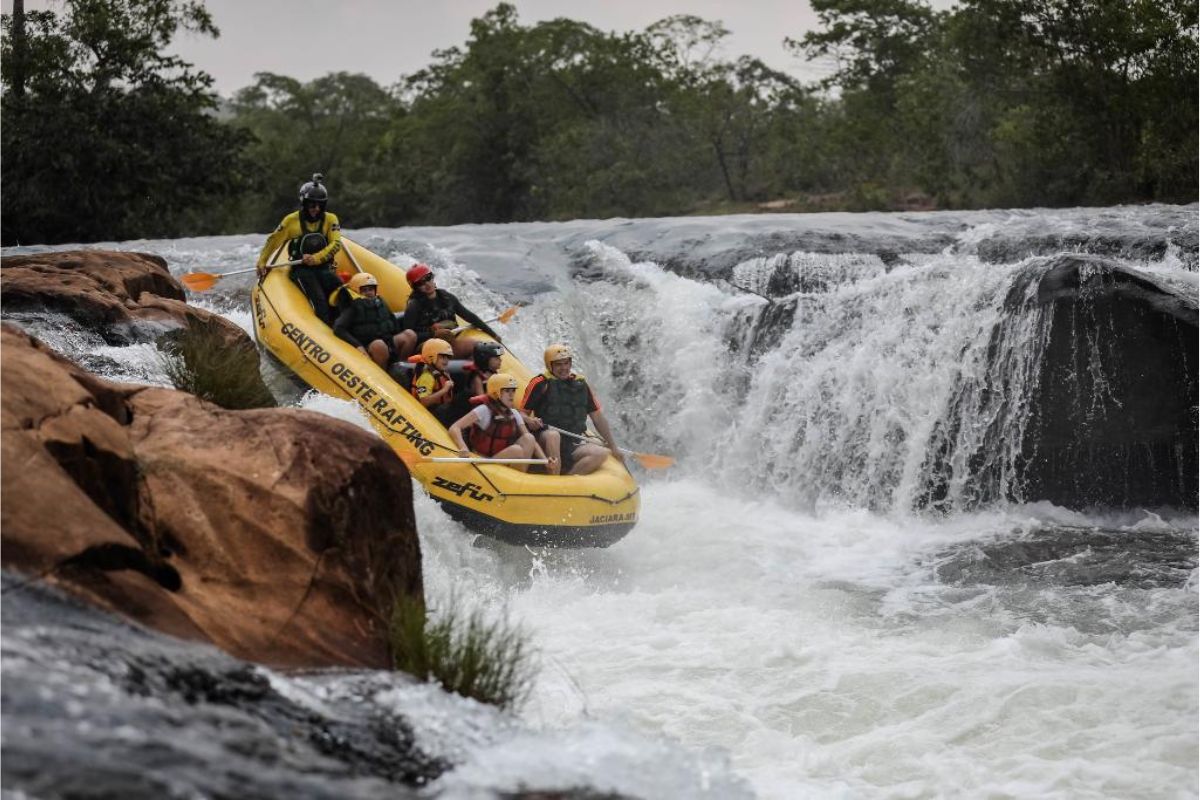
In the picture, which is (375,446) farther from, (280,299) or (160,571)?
(280,299)

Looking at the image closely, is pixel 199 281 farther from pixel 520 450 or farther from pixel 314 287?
pixel 520 450

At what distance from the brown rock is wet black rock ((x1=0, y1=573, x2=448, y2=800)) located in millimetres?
4844

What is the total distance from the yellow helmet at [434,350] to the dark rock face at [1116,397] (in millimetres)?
4068

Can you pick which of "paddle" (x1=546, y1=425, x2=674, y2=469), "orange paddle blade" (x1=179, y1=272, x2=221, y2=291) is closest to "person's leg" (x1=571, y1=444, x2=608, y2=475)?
"paddle" (x1=546, y1=425, x2=674, y2=469)

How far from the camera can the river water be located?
5.36 m

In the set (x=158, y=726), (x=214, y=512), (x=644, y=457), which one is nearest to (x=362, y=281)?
(x=644, y=457)

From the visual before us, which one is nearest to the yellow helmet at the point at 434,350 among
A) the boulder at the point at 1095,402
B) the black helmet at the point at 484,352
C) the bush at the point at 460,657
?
the black helmet at the point at 484,352

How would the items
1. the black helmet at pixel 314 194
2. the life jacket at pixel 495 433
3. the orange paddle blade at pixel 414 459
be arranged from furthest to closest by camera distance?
the black helmet at pixel 314 194 < the life jacket at pixel 495 433 < the orange paddle blade at pixel 414 459

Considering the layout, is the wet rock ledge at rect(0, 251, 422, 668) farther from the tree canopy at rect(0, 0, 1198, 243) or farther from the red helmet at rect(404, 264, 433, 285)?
the tree canopy at rect(0, 0, 1198, 243)

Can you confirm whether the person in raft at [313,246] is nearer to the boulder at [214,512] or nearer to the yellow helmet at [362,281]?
the yellow helmet at [362,281]

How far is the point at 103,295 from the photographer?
8656 mm

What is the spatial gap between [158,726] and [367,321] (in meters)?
6.11

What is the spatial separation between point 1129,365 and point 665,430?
3589 mm

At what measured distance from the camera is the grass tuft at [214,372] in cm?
732
